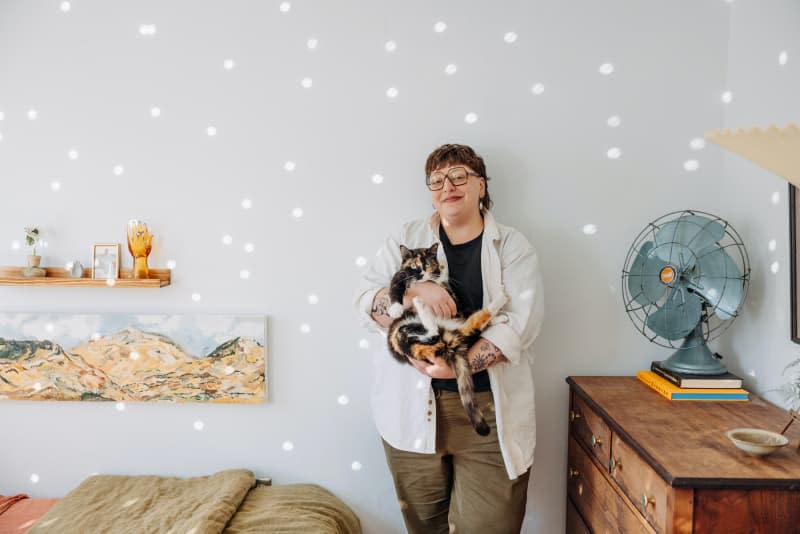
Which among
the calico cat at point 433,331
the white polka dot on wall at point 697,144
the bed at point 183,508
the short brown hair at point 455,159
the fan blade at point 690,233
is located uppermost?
the white polka dot on wall at point 697,144

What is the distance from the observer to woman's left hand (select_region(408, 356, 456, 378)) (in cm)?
171

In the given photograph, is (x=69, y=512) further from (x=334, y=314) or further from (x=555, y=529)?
(x=555, y=529)

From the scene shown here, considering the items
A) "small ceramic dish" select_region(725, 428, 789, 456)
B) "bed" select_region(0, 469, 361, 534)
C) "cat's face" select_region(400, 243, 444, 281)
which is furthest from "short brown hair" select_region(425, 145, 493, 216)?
"bed" select_region(0, 469, 361, 534)

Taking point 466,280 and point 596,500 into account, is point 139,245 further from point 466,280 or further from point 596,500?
point 596,500

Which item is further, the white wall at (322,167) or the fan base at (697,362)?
the white wall at (322,167)

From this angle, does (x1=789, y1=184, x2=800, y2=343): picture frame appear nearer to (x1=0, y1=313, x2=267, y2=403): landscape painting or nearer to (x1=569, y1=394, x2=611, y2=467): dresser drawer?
(x1=569, y1=394, x2=611, y2=467): dresser drawer

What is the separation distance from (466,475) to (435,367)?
0.45 meters

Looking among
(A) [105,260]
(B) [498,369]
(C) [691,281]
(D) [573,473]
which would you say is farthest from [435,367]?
(A) [105,260]

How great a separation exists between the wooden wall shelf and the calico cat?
3.43ft

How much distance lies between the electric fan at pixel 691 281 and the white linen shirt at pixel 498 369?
446mm

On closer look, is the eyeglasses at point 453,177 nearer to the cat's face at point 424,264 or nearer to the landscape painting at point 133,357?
the cat's face at point 424,264

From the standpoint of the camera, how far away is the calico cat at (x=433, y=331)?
1.66m

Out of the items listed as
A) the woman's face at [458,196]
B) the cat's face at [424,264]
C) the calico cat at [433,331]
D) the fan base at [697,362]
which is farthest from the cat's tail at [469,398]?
the fan base at [697,362]

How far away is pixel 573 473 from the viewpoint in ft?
6.84
